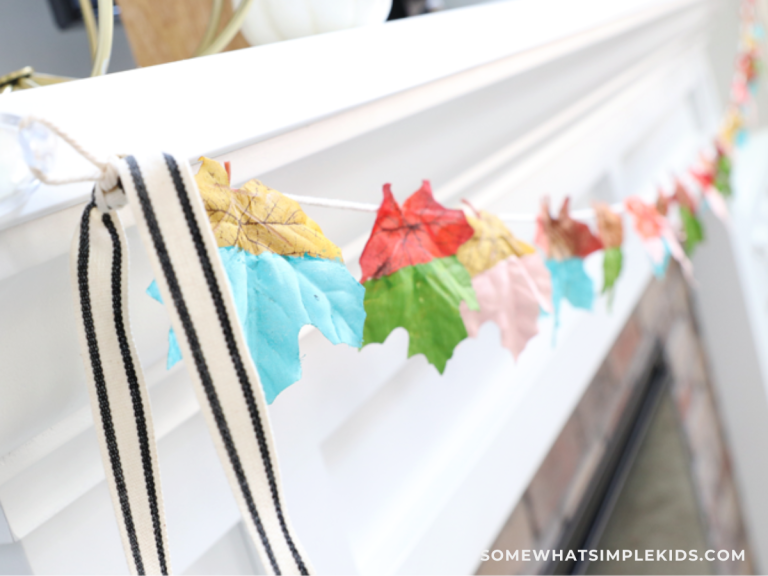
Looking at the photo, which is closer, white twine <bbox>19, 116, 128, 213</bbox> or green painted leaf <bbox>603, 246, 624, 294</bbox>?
white twine <bbox>19, 116, 128, 213</bbox>

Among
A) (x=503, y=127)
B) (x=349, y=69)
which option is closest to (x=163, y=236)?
(x=349, y=69)

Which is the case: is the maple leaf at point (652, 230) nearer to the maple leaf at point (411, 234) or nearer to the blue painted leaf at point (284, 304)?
the maple leaf at point (411, 234)

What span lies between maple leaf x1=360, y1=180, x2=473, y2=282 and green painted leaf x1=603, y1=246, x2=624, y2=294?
0.26 meters

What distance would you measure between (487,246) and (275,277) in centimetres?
23

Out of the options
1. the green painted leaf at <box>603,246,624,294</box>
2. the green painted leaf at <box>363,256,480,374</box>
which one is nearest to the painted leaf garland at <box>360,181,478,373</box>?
the green painted leaf at <box>363,256,480,374</box>

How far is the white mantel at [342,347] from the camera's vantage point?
0.26 meters

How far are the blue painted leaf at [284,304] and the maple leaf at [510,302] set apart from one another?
16 centimetres

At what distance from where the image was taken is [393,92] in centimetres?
42

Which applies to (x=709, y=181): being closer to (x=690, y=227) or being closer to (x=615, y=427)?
(x=690, y=227)

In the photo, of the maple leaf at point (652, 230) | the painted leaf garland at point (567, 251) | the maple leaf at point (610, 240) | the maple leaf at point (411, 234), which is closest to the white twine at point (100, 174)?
the maple leaf at point (411, 234)

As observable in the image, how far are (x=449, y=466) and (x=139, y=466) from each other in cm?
42

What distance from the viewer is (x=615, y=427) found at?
3.70ft

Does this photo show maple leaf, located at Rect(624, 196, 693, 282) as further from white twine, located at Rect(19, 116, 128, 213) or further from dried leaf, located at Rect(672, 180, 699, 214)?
white twine, located at Rect(19, 116, 128, 213)

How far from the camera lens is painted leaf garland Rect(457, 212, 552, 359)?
47 centimetres
